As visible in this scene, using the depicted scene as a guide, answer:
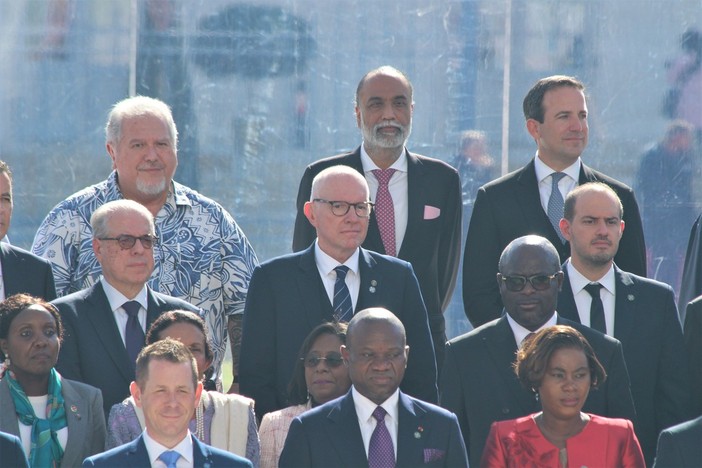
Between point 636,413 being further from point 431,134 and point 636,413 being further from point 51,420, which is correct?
point 431,134

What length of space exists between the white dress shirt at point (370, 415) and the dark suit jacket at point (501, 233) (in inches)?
55.0

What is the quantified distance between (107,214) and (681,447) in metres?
2.78

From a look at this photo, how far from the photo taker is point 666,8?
9.41m

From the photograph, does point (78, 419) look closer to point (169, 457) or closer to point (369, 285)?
point (169, 457)

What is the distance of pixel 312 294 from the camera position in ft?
20.8

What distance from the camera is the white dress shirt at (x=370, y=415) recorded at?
5.49 metres

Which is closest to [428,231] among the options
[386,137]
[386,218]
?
[386,218]

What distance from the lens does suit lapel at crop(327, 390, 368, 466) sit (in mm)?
5414

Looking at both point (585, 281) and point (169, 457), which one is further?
point (585, 281)

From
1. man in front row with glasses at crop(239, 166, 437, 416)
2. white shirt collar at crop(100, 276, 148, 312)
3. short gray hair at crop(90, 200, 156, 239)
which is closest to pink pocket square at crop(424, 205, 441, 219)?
man in front row with glasses at crop(239, 166, 437, 416)

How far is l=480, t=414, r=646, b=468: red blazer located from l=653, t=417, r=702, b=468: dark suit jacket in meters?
0.14

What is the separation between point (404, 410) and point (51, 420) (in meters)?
1.46

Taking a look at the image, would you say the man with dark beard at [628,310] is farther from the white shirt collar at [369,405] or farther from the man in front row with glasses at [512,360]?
the white shirt collar at [369,405]

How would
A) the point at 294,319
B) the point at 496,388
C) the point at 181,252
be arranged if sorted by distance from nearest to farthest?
the point at 496,388 → the point at 294,319 → the point at 181,252
